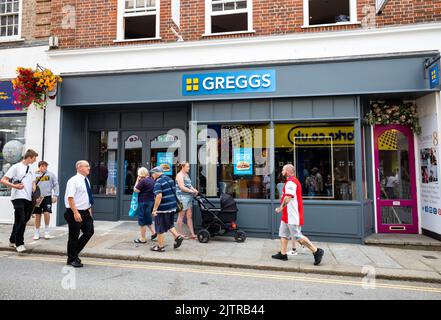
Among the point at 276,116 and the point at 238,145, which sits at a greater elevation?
the point at 276,116

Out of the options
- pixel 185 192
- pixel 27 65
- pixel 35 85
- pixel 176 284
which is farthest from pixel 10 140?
pixel 176 284

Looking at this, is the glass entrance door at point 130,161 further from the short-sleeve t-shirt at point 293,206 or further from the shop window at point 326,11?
the shop window at point 326,11

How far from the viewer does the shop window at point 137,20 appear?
974 centimetres

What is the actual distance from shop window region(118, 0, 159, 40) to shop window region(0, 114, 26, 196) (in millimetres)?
4160

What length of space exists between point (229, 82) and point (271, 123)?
1559mm

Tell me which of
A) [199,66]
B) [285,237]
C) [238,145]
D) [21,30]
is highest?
[21,30]

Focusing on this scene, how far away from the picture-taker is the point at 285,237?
6332 mm

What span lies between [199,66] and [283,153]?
3.27m

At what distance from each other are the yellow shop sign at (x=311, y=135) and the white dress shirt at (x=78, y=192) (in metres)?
4.90

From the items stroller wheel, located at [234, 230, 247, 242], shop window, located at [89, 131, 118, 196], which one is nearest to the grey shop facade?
stroller wheel, located at [234, 230, 247, 242]

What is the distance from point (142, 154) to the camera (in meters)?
10.2

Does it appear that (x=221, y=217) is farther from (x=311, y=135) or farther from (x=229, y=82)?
(x=229, y=82)
